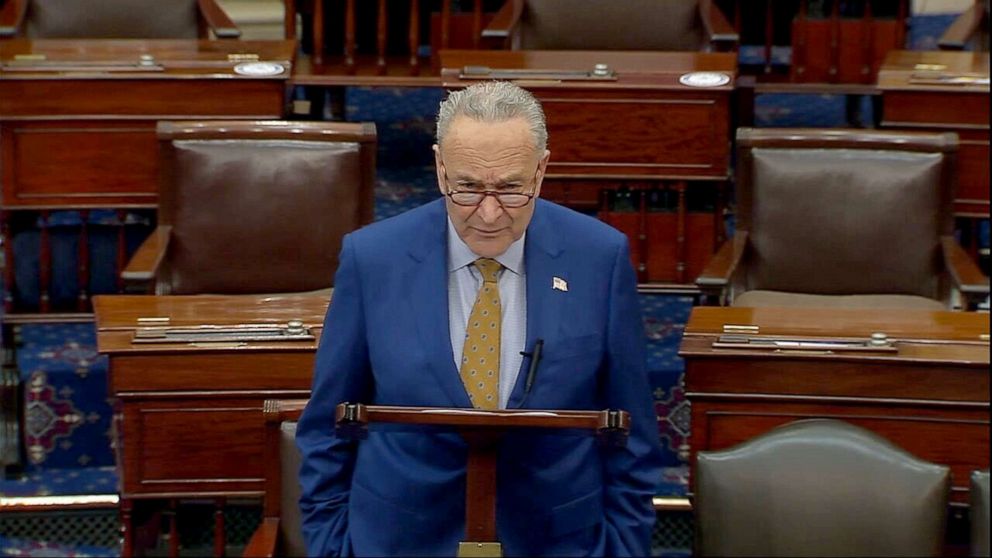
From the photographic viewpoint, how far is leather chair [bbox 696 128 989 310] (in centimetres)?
301

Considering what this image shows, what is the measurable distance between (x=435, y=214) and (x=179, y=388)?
104 cm

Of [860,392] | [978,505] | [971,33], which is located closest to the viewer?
[978,505]

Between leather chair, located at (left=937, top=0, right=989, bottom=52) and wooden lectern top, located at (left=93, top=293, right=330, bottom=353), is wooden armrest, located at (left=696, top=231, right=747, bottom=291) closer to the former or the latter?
wooden lectern top, located at (left=93, top=293, right=330, bottom=353)

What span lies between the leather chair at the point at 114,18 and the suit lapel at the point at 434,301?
2.35 metres

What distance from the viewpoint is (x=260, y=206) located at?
9.87 feet

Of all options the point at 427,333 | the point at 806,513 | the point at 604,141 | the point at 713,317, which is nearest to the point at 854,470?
the point at 806,513

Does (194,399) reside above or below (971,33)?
below

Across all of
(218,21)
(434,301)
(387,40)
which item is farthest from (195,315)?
(387,40)

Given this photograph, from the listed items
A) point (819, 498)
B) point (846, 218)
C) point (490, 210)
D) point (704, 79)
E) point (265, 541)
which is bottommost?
point (265, 541)

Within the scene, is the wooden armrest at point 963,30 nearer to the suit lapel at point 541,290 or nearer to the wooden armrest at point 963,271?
the wooden armrest at point 963,271

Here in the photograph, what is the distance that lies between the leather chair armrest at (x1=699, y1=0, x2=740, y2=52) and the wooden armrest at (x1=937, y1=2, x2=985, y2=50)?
45 centimetres

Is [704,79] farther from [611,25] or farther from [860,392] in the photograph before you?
[860,392]

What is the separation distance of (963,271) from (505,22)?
4.31 feet

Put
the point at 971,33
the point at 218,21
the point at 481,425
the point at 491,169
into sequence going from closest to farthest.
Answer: the point at 481,425
the point at 491,169
the point at 971,33
the point at 218,21
